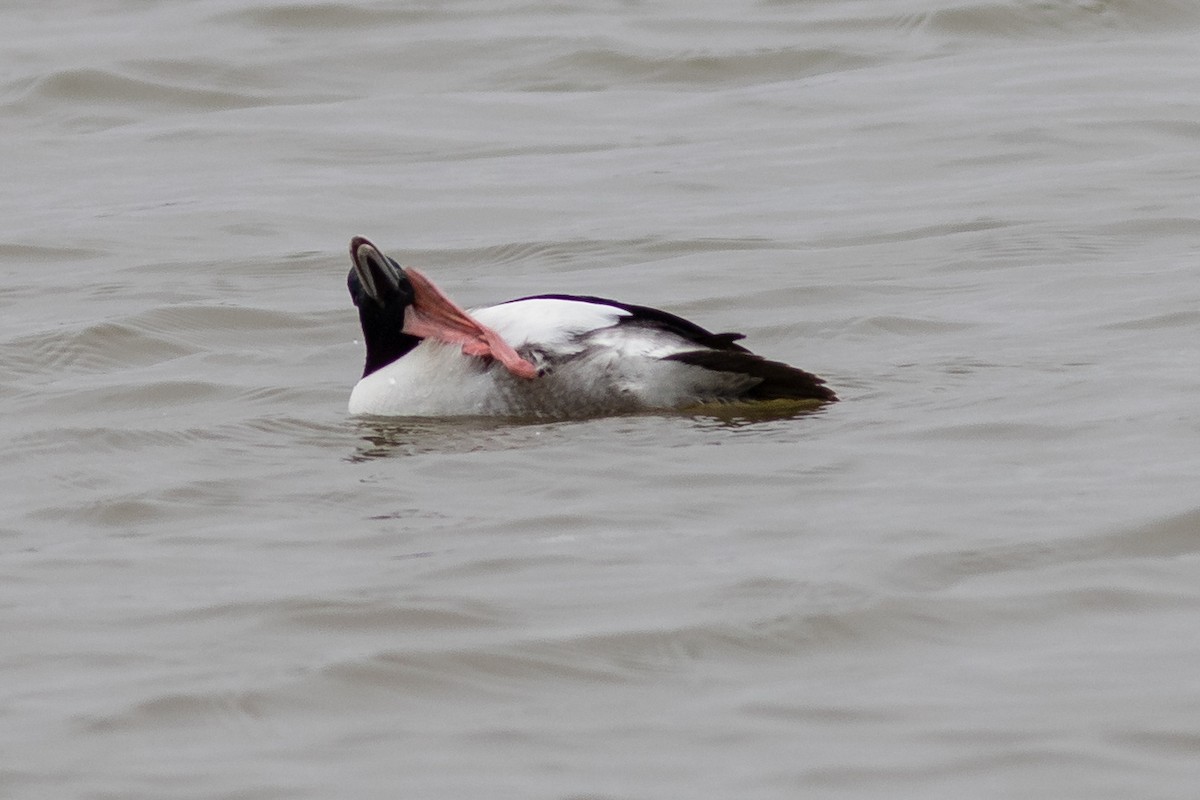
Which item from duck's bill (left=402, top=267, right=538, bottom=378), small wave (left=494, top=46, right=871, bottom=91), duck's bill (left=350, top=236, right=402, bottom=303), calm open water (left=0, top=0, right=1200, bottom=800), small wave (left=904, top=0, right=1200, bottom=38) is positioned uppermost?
small wave (left=904, top=0, right=1200, bottom=38)

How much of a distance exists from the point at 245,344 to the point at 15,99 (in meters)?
6.20

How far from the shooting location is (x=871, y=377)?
8062 millimetres

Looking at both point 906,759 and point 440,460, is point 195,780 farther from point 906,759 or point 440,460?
point 440,460

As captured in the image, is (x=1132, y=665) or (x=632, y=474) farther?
(x=632, y=474)

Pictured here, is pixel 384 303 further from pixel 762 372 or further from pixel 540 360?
pixel 762 372

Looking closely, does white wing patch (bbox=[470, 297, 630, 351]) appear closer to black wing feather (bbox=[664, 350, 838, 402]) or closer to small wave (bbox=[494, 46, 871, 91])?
black wing feather (bbox=[664, 350, 838, 402])

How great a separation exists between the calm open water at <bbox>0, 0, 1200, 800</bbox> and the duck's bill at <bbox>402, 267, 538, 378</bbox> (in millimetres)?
240

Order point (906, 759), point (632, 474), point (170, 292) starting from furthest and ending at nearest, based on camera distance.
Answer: point (170, 292) → point (632, 474) → point (906, 759)

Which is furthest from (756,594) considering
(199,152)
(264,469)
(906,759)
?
(199,152)

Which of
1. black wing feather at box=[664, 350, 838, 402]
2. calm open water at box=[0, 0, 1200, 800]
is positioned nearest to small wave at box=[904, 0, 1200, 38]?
calm open water at box=[0, 0, 1200, 800]

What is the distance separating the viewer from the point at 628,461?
277 inches

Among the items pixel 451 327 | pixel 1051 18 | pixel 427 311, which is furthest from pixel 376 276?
pixel 1051 18

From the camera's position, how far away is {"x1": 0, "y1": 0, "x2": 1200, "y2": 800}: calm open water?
4.89 m

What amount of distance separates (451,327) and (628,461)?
1055 millimetres
